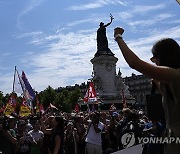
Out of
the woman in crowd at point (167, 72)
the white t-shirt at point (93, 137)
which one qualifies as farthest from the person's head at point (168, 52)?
the white t-shirt at point (93, 137)

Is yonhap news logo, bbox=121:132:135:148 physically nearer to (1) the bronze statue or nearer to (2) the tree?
(1) the bronze statue

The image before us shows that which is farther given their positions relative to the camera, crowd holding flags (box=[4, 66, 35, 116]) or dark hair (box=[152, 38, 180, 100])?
crowd holding flags (box=[4, 66, 35, 116])

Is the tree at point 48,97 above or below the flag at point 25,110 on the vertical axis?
above

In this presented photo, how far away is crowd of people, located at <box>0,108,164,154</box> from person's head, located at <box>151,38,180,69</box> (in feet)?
8.29

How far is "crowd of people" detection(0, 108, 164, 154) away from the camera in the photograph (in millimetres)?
6805

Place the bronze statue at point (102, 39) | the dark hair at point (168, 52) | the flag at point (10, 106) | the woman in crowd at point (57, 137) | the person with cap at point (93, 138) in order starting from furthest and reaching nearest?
the bronze statue at point (102, 39)
the flag at point (10, 106)
the person with cap at point (93, 138)
the woman in crowd at point (57, 137)
the dark hair at point (168, 52)

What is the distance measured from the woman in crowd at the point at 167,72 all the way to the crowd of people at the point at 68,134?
2551 mm

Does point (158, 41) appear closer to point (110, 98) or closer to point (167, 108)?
point (167, 108)

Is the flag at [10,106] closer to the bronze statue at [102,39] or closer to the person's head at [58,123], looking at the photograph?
the person's head at [58,123]

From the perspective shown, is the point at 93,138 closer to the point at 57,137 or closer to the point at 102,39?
the point at 57,137

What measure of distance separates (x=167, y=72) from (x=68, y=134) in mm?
10122

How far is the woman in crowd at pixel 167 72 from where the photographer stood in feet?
7.63

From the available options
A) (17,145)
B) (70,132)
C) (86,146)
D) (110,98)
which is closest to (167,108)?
(17,145)

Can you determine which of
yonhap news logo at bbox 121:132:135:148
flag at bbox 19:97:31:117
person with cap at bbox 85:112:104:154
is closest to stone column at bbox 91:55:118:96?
flag at bbox 19:97:31:117
